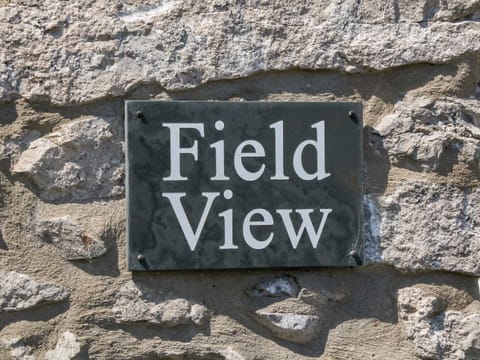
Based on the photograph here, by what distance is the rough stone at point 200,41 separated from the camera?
1.48m

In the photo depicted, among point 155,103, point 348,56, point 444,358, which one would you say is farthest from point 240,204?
point 444,358

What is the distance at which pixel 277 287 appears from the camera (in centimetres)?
150

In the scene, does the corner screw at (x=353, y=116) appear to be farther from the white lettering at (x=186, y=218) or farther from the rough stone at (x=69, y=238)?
the rough stone at (x=69, y=238)

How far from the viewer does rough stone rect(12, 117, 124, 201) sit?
147 cm

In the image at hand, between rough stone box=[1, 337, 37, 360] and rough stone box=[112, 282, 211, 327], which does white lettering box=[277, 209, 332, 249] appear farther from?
rough stone box=[1, 337, 37, 360]

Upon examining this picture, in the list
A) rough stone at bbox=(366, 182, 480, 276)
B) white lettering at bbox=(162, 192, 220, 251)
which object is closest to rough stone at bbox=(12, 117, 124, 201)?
white lettering at bbox=(162, 192, 220, 251)

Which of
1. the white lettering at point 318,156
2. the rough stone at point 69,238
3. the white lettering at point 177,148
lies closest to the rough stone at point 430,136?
the white lettering at point 318,156

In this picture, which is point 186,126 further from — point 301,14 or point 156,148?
point 301,14

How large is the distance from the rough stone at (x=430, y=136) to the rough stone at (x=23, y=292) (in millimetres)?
710

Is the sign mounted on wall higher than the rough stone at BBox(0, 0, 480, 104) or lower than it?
lower

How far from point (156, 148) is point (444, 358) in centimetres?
69

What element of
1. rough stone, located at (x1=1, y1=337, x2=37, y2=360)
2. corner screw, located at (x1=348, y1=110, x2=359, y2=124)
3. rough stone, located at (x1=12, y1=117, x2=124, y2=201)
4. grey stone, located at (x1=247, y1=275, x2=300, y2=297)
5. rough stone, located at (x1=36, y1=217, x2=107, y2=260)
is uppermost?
corner screw, located at (x1=348, y1=110, x2=359, y2=124)

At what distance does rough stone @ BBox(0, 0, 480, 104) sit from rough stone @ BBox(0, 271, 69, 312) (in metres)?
0.35

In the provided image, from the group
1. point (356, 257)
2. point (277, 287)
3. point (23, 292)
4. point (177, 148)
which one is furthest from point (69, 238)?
point (356, 257)
